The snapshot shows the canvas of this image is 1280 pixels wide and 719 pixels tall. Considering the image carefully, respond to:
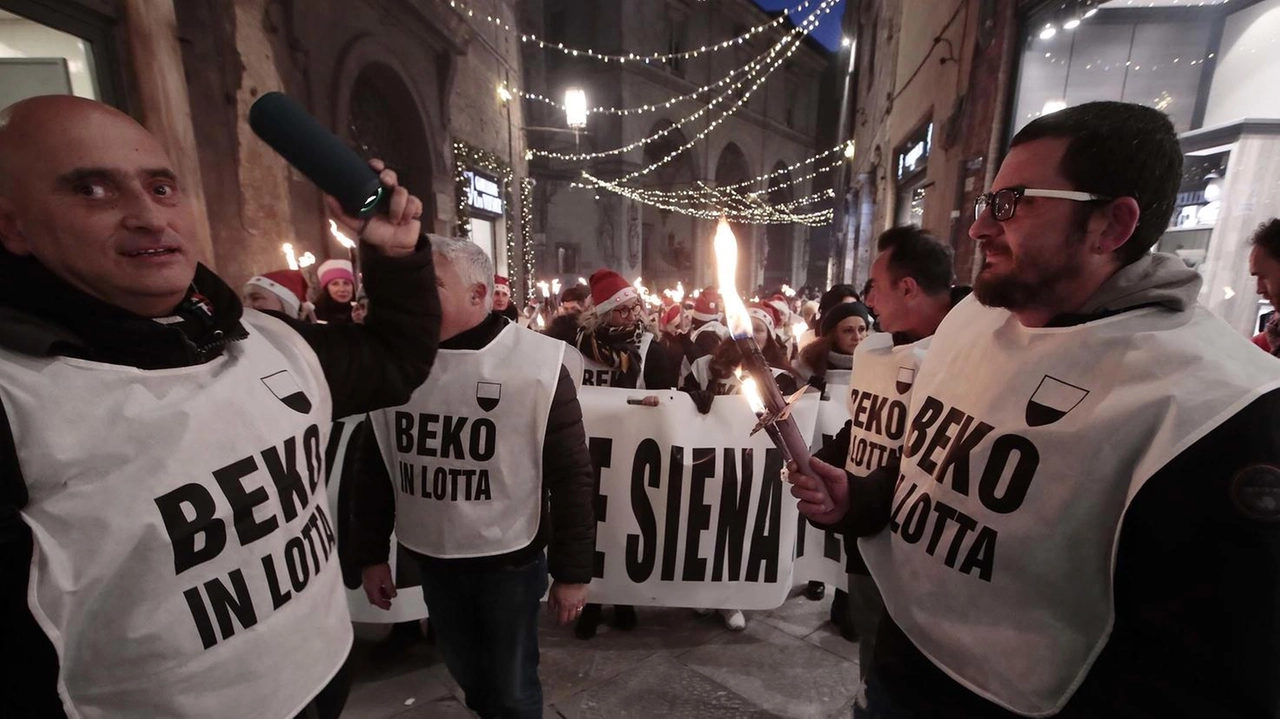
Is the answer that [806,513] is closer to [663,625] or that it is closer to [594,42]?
[663,625]

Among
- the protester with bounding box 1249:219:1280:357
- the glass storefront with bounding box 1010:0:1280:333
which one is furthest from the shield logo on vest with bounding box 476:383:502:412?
the glass storefront with bounding box 1010:0:1280:333

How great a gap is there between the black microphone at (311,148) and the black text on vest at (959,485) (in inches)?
62.9

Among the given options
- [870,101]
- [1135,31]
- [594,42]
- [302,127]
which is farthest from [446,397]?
[594,42]

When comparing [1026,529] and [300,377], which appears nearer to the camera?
[1026,529]

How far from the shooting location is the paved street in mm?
2814

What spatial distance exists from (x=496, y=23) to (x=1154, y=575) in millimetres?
17341

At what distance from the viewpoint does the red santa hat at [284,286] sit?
4.30 metres

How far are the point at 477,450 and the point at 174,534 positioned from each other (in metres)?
1.15

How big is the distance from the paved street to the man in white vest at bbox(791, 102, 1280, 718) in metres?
1.55

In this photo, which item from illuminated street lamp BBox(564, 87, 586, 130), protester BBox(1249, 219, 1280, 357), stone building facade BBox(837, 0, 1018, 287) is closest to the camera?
protester BBox(1249, 219, 1280, 357)

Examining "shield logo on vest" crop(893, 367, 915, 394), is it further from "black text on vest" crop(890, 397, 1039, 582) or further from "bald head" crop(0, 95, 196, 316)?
"bald head" crop(0, 95, 196, 316)

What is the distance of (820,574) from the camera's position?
142 inches

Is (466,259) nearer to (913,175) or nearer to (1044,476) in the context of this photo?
(1044,476)

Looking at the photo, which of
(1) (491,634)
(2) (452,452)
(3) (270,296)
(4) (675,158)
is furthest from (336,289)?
(4) (675,158)
